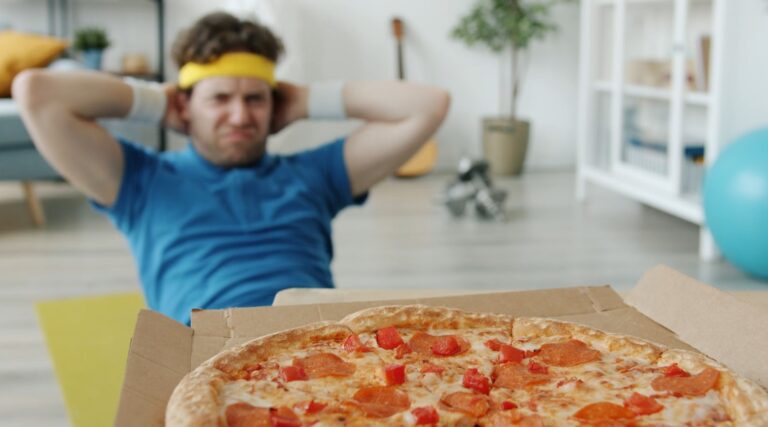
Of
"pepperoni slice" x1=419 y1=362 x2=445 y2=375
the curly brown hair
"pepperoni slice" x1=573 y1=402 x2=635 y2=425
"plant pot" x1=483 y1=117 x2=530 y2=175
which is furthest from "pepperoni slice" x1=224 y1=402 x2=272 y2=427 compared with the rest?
"plant pot" x1=483 y1=117 x2=530 y2=175

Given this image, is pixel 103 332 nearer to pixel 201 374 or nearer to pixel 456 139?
pixel 201 374

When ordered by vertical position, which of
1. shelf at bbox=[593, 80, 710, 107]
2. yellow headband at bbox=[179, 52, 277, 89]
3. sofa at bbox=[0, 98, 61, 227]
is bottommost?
sofa at bbox=[0, 98, 61, 227]

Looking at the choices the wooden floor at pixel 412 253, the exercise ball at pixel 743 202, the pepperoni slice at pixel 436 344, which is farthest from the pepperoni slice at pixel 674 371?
the exercise ball at pixel 743 202

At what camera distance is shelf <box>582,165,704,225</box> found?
155 inches

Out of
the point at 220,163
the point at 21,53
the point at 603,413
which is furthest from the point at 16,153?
the point at 603,413

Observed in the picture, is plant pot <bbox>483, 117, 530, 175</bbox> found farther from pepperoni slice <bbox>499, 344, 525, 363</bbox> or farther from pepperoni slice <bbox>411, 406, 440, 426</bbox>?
pepperoni slice <bbox>411, 406, 440, 426</bbox>

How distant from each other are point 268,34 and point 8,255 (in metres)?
2.26

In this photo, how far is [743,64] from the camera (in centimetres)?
363

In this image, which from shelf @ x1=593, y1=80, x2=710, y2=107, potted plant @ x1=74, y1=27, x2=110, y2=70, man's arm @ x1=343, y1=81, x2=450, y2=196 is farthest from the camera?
potted plant @ x1=74, y1=27, x2=110, y2=70

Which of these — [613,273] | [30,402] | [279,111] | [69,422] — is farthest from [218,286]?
[613,273]

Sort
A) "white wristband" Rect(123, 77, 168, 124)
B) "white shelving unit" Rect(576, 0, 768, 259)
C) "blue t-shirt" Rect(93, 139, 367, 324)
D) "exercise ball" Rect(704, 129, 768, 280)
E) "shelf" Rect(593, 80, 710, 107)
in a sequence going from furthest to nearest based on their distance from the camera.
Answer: "shelf" Rect(593, 80, 710, 107), "white shelving unit" Rect(576, 0, 768, 259), "exercise ball" Rect(704, 129, 768, 280), "white wristband" Rect(123, 77, 168, 124), "blue t-shirt" Rect(93, 139, 367, 324)

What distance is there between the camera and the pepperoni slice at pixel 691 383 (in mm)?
1021

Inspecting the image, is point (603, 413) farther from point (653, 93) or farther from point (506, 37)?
point (506, 37)

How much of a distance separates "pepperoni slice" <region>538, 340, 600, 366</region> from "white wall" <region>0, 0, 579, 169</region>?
15.4 ft
